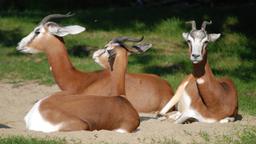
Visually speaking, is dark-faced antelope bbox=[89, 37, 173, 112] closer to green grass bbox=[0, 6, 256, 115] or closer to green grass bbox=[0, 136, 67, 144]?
green grass bbox=[0, 6, 256, 115]

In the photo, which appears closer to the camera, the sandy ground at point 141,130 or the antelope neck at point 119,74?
the sandy ground at point 141,130

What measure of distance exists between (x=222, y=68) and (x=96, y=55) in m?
3.94


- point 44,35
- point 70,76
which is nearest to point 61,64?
point 70,76

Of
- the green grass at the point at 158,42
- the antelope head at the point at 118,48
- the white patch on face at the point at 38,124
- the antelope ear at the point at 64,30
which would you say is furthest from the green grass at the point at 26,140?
the green grass at the point at 158,42

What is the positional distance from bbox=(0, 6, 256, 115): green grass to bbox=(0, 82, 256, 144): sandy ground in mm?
1529

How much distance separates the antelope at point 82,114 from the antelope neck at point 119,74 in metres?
0.50

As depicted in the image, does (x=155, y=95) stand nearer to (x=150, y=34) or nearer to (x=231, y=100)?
(x=231, y=100)

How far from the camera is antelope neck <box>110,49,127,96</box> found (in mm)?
9078

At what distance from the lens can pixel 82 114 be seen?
8094 millimetres

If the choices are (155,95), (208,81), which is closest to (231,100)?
(208,81)

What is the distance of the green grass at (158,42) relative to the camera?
1307 cm

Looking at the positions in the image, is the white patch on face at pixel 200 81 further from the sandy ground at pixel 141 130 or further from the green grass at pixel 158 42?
the green grass at pixel 158 42

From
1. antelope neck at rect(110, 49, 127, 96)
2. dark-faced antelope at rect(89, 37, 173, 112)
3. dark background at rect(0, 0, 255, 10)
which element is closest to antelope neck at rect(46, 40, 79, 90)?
dark-faced antelope at rect(89, 37, 173, 112)

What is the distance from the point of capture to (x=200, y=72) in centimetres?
A: 936
